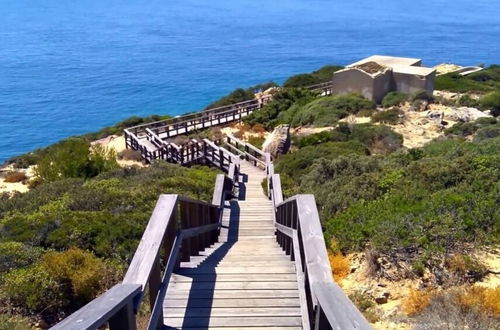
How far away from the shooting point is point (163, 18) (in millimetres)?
143625

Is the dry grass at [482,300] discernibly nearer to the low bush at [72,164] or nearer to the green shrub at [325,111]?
the low bush at [72,164]

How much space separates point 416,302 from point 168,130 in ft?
72.8

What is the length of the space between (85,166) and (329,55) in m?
73.7

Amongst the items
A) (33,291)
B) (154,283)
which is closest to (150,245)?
(154,283)

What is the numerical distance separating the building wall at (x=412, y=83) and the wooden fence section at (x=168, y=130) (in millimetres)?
9047

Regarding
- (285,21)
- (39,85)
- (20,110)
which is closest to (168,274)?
(20,110)

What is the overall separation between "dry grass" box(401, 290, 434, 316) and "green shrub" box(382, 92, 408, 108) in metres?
26.2

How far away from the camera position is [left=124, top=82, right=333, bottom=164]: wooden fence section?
22098mm

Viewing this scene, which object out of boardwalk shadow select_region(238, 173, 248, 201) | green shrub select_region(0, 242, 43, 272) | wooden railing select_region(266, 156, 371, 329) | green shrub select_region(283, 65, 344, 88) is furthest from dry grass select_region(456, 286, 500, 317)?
green shrub select_region(283, 65, 344, 88)

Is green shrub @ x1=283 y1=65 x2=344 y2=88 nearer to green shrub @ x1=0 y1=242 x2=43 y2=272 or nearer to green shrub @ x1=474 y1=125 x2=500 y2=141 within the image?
green shrub @ x1=474 y1=125 x2=500 y2=141

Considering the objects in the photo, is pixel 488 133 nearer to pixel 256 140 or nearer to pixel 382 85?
pixel 256 140

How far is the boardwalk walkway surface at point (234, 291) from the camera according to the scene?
4.30 metres

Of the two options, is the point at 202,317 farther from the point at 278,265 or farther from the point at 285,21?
the point at 285,21

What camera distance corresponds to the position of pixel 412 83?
32844 mm
